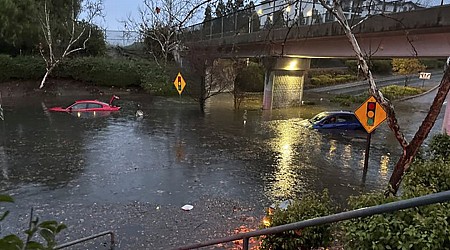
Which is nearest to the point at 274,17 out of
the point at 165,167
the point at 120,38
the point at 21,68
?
the point at 165,167

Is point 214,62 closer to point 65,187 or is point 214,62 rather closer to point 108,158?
point 108,158

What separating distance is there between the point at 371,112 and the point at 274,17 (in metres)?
9.66

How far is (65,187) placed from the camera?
10688 mm

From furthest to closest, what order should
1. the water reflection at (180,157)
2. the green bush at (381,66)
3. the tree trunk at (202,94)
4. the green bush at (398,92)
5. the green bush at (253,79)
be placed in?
the green bush at (381,66)
the green bush at (398,92)
the green bush at (253,79)
the tree trunk at (202,94)
the water reflection at (180,157)

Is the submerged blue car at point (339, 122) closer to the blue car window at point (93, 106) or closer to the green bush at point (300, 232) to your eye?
the blue car window at point (93, 106)

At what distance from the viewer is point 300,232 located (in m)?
5.03

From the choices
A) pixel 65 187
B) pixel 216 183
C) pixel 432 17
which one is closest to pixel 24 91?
pixel 65 187

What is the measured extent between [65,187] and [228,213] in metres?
5.16

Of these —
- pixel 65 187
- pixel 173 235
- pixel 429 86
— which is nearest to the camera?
pixel 173 235

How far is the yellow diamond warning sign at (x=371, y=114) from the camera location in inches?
457

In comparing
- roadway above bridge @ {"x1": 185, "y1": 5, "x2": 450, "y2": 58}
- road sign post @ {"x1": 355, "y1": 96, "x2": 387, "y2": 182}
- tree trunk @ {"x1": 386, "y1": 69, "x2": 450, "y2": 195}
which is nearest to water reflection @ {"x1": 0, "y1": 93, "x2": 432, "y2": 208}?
road sign post @ {"x1": 355, "y1": 96, "x2": 387, "y2": 182}

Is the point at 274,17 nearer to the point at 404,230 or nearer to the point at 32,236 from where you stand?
the point at 404,230

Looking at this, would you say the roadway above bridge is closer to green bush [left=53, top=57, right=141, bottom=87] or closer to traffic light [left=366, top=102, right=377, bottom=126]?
traffic light [left=366, top=102, right=377, bottom=126]

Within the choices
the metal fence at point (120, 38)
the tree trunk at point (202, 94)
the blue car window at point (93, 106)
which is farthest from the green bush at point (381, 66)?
the blue car window at point (93, 106)
